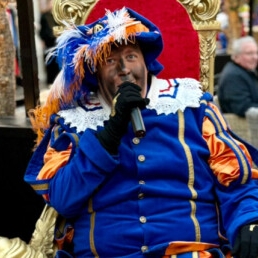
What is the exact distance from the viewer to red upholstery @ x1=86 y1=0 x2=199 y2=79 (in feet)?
8.18

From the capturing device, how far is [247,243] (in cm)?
187

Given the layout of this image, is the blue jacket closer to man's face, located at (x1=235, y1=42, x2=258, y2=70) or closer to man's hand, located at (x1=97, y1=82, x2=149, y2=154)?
man's hand, located at (x1=97, y1=82, x2=149, y2=154)

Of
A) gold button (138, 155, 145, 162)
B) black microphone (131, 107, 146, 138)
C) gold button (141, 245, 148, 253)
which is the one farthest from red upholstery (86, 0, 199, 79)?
gold button (141, 245, 148, 253)

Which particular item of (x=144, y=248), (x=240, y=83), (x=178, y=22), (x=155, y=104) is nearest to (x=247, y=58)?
(x=240, y=83)

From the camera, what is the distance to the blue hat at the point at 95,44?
202cm

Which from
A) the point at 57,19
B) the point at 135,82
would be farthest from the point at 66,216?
the point at 57,19

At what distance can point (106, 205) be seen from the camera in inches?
81.0

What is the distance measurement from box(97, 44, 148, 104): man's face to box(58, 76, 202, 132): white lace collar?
7 cm

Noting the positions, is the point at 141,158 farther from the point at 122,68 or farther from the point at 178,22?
the point at 178,22

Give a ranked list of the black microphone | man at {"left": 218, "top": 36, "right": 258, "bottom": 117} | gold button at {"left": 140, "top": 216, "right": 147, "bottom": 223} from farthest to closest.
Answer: man at {"left": 218, "top": 36, "right": 258, "bottom": 117}, gold button at {"left": 140, "top": 216, "right": 147, "bottom": 223}, the black microphone

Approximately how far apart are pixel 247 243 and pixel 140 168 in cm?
45

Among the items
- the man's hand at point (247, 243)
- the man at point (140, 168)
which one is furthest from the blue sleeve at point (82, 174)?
the man's hand at point (247, 243)

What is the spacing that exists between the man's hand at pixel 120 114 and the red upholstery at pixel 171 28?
641 mm

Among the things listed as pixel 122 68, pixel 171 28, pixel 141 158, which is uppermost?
pixel 171 28
